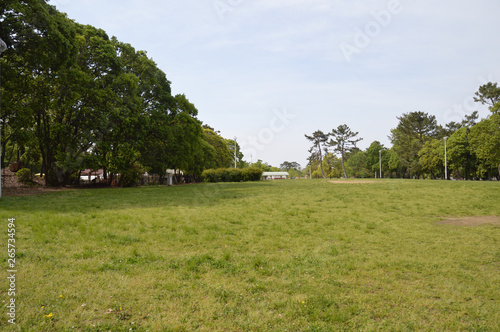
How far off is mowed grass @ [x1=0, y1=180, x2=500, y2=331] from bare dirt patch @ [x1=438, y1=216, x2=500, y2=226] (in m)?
0.80

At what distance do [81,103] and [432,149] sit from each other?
5682 centimetres

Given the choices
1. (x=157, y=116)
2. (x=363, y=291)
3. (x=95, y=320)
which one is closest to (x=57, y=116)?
(x=157, y=116)

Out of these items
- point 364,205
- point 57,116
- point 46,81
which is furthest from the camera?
point 57,116

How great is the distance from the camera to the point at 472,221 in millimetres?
9586

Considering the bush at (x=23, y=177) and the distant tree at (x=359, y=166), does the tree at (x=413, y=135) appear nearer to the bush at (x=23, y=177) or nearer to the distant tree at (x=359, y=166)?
the distant tree at (x=359, y=166)

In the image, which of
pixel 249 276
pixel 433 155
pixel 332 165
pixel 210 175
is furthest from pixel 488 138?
pixel 332 165

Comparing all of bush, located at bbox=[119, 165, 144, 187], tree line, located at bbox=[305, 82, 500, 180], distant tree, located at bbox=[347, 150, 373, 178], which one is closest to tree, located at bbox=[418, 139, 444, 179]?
tree line, located at bbox=[305, 82, 500, 180]

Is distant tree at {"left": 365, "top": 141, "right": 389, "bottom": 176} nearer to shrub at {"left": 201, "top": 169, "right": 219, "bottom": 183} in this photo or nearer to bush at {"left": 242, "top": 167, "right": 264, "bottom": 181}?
bush at {"left": 242, "top": 167, "right": 264, "bottom": 181}

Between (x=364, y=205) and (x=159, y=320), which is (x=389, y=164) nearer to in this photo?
(x=364, y=205)

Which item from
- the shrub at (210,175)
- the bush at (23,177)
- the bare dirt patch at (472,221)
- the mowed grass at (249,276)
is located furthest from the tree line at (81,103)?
the bare dirt patch at (472,221)

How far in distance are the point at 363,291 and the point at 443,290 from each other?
1154 millimetres

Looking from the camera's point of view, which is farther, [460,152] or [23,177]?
[460,152]

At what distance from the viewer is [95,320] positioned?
322 cm

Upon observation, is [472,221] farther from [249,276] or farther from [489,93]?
[489,93]
